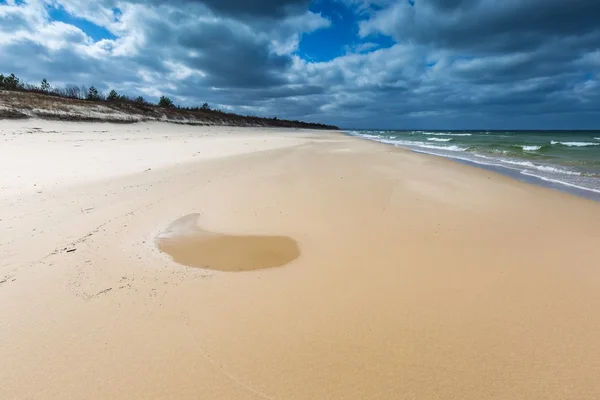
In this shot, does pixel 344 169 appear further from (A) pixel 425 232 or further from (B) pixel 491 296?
(B) pixel 491 296

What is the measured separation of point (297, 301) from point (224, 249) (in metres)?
1.59

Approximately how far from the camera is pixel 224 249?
13.2 ft

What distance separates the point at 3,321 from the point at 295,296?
7.98ft

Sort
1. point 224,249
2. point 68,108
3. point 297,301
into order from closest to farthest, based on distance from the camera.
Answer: point 297,301 < point 224,249 < point 68,108

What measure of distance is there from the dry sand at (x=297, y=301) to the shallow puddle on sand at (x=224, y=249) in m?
0.03

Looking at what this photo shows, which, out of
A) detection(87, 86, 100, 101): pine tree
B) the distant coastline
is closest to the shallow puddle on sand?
the distant coastline

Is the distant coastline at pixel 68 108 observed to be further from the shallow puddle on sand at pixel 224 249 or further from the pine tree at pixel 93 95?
the shallow puddle on sand at pixel 224 249

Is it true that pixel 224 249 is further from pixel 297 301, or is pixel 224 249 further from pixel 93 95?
pixel 93 95

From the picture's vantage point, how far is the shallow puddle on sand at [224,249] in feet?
11.9

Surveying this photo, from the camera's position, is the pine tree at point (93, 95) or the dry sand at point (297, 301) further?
the pine tree at point (93, 95)

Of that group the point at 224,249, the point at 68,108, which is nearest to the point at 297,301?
the point at 224,249

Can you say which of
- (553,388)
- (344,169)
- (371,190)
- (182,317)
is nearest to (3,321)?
(182,317)

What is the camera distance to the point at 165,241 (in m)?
4.20

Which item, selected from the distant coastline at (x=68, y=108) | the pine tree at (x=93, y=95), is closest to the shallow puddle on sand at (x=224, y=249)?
the distant coastline at (x=68, y=108)
